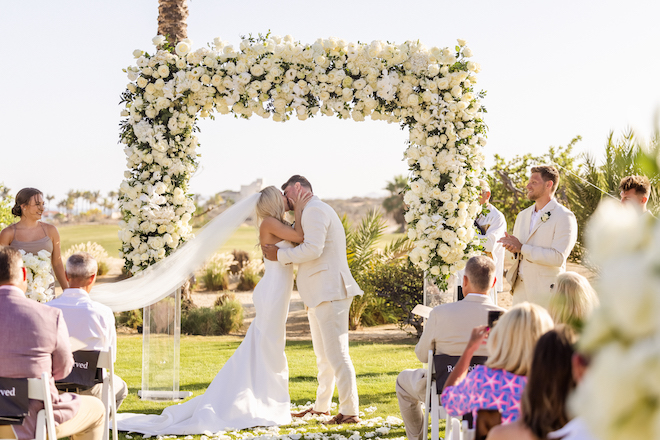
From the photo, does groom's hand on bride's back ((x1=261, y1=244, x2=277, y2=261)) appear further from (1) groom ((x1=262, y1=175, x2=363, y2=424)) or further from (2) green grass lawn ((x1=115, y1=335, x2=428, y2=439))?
(2) green grass lawn ((x1=115, y1=335, x2=428, y2=439))

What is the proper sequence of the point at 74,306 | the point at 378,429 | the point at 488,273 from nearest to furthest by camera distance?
the point at 488,273, the point at 74,306, the point at 378,429

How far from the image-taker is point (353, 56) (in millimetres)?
6375

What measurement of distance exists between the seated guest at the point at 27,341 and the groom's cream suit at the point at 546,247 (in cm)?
390

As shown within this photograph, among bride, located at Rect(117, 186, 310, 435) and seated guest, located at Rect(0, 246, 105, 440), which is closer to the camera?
seated guest, located at Rect(0, 246, 105, 440)

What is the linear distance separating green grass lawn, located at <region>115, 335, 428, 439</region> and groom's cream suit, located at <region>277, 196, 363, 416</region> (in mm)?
458

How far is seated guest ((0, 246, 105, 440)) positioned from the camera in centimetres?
341

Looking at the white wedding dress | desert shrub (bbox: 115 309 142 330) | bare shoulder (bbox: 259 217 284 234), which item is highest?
bare shoulder (bbox: 259 217 284 234)

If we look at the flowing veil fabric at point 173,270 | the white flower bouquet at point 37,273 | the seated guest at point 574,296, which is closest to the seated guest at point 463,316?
the seated guest at point 574,296

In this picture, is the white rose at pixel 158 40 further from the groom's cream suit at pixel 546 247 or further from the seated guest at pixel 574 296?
the seated guest at pixel 574 296

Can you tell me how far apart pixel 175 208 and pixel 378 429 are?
292cm

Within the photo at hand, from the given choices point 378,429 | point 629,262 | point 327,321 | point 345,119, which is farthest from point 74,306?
point 629,262

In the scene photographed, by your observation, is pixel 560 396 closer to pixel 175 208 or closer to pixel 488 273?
pixel 488 273

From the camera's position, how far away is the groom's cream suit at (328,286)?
582 centimetres

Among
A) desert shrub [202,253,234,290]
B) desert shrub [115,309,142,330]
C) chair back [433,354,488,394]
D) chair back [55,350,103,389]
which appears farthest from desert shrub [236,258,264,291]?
chair back [433,354,488,394]
